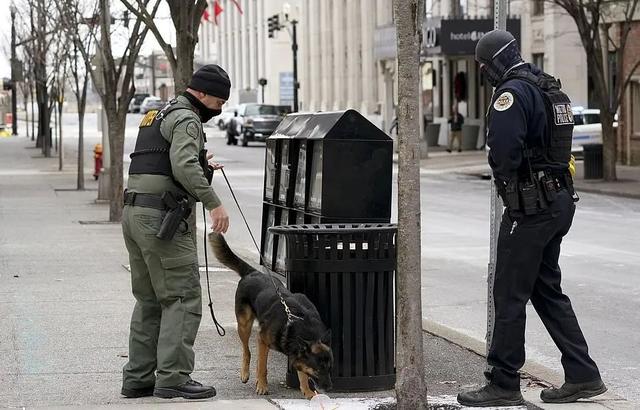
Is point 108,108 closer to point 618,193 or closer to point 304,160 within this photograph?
point 618,193

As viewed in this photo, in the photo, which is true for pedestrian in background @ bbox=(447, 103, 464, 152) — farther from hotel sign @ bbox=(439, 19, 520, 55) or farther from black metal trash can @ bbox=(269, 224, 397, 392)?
black metal trash can @ bbox=(269, 224, 397, 392)

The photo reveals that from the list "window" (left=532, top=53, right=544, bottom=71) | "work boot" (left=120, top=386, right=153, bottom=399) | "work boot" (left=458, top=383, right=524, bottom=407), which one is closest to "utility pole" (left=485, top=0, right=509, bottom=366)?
"work boot" (left=458, top=383, right=524, bottom=407)

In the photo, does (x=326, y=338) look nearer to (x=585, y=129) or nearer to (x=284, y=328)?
(x=284, y=328)

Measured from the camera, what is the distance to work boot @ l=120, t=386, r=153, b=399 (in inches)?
291

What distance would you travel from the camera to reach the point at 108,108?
21.3 m

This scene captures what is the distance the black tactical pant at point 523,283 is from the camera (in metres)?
7.00

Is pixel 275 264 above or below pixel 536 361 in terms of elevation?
above

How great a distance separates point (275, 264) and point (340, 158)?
5.68 feet

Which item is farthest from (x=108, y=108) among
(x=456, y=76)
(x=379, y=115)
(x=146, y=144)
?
(x=379, y=115)

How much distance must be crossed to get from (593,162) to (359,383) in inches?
923

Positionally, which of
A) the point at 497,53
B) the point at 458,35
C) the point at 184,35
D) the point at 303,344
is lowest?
the point at 303,344

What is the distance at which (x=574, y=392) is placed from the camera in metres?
7.24

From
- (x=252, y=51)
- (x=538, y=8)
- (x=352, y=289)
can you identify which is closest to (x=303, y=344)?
(x=352, y=289)

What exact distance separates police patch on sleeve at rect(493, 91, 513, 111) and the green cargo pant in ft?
6.18
